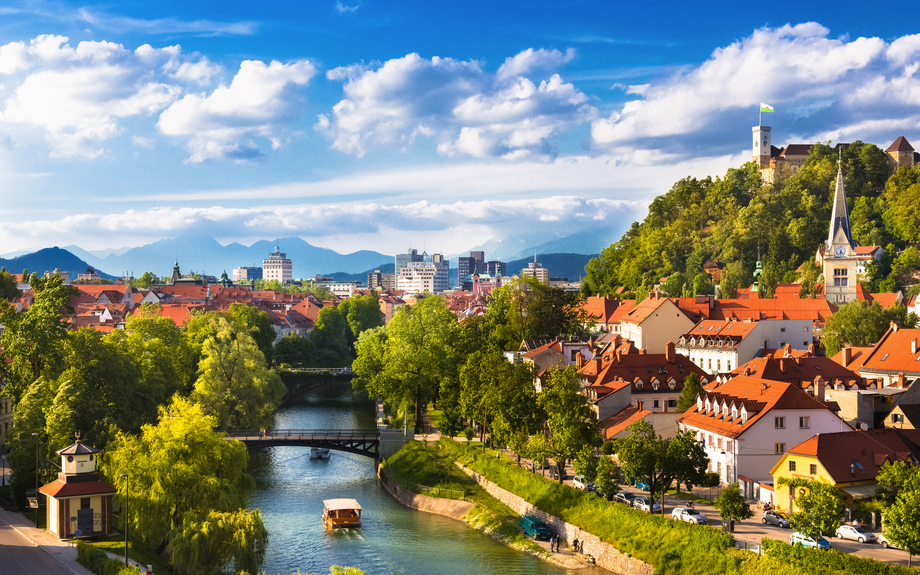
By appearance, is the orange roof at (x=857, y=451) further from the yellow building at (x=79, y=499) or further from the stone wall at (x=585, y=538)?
the yellow building at (x=79, y=499)

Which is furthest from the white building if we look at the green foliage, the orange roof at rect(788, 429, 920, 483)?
the green foliage

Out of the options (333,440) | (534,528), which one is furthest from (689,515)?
(333,440)

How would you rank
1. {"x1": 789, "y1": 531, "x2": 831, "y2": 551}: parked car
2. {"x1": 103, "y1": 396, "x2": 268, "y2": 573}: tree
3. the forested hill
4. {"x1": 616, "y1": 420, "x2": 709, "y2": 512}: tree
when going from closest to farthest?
{"x1": 789, "y1": 531, "x2": 831, "y2": 551}: parked car → {"x1": 103, "y1": 396, "x2": 268, "y2": 573}: tree → {"x1": 616, "y1": 420, "x2": 709, "y2": 512}: tree → the forested hill

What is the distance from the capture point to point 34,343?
52219 mm

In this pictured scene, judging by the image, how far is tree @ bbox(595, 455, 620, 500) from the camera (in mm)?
42938

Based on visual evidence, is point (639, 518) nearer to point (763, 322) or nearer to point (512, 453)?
point (512, 453)

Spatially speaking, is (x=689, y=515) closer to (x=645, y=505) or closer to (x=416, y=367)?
(x=645, y=505)

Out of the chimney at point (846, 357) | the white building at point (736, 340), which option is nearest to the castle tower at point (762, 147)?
the white building at point (736, 340)

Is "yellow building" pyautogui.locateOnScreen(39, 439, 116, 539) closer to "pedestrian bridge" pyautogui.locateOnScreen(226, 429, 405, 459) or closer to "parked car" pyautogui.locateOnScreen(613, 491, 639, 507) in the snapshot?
"pedestrian bridge" pyautogui.locateOnScreen(226, 429, 405, 459)

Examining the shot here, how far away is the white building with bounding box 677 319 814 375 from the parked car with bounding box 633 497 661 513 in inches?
1359

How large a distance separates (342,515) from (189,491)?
450 inches

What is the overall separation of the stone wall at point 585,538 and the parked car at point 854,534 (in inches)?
297

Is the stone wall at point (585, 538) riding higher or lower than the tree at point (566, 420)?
lower

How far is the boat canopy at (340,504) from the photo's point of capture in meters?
47.6
